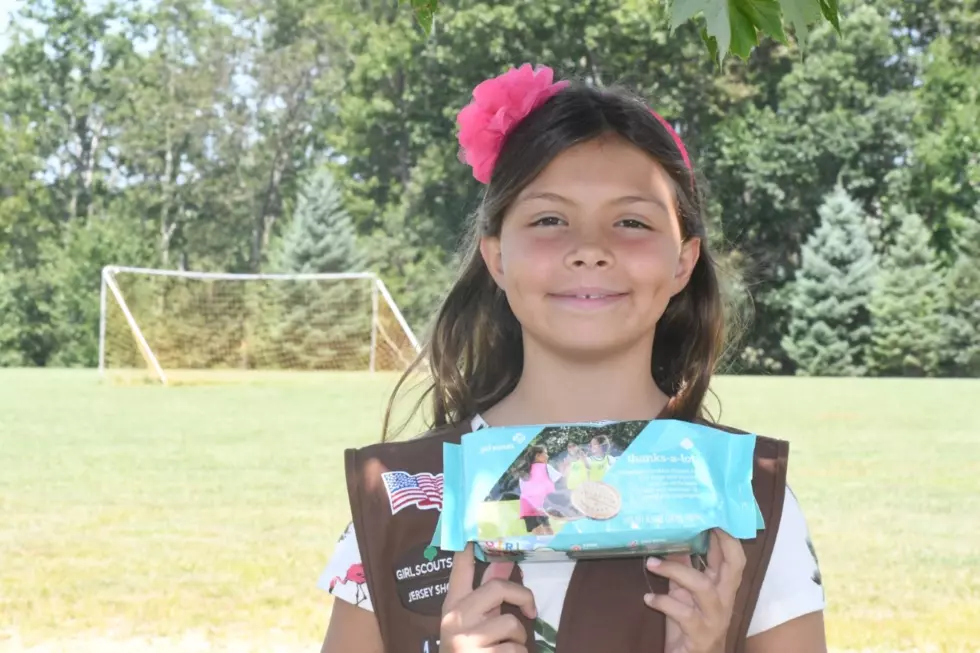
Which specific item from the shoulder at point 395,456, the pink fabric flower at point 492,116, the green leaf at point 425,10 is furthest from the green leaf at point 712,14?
the green leaf at point 425,10

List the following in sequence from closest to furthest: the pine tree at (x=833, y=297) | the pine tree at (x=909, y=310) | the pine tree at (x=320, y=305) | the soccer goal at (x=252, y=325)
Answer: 1. the soccer goal at (x=252, y=325)
2. the pine tree at (x=320, y=305)
3. the pine tree at (x=909, y=310)
4. the pine tree at (x=833, y=297)

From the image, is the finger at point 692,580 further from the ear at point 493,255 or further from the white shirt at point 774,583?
the ear at point 493,255

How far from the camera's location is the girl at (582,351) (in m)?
1.67

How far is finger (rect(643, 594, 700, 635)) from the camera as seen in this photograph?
1642mm

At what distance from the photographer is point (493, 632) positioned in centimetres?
163

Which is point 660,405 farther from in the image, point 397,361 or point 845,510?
point 397,361

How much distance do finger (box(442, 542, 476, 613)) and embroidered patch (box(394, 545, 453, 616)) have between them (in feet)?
0.30

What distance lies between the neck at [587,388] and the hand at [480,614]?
1.22 feet

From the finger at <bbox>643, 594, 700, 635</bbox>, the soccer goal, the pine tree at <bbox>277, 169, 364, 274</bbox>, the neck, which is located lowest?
the finger at <bbox>643, 594, 700, 635</bbox>

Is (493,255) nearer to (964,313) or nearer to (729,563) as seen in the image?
(729,563)

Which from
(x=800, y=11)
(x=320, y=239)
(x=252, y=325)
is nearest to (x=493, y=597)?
(x=800, y=11)

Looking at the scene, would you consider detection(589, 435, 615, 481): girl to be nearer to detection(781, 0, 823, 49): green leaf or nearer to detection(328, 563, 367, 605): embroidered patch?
detection(328, 563, 367, 605): embroidered patch

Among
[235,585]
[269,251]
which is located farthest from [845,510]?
[269,251]

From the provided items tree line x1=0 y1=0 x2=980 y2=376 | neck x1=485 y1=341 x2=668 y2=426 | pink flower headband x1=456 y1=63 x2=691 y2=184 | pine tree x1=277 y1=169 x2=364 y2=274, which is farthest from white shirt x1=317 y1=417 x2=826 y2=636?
pine tree x1=277 y1=169 x2=364 y2=274
